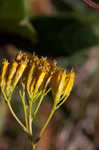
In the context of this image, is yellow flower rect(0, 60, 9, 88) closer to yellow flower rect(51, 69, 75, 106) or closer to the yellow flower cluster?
the yellow flower cluster

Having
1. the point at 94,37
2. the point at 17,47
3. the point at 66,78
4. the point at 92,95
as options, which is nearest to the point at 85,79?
the point at 92,95

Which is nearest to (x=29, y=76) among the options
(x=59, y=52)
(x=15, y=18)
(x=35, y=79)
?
(x=35, y=79)

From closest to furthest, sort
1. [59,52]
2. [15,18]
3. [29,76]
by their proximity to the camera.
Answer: [29,76] < [15,18] < [59,52]

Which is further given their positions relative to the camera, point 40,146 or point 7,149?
point 40,146

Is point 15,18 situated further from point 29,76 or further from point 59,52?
point 29,76

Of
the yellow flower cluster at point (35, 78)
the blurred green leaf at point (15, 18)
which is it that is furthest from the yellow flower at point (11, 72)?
the blurred green leaf at point (15, 18)

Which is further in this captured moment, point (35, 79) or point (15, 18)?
point (15, 18)

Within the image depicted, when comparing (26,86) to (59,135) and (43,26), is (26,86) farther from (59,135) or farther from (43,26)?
(59,135)
